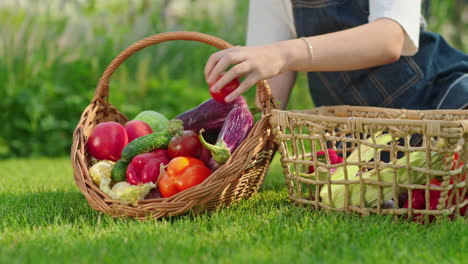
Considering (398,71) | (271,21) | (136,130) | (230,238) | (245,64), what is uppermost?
(271,21)

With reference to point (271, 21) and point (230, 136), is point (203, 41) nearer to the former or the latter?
point (230, 136)

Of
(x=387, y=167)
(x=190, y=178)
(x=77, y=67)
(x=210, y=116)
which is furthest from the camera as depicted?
(x=77, y=67)

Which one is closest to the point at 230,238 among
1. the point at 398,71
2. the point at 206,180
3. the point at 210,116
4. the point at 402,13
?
the point at 206,180

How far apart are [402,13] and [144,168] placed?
48.6 inches

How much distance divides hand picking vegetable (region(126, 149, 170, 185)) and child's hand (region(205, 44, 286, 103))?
0.39m

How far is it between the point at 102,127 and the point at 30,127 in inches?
101

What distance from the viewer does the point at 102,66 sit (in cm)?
508

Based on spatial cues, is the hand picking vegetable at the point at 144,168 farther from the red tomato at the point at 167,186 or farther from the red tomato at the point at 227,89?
the red tomato at the point at 227,89

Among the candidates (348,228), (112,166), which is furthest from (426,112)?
(112,166)

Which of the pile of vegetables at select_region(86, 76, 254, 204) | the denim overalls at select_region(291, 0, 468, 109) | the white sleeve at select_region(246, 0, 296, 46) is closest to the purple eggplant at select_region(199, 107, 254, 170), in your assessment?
the pile of vegetables at select_region(86, 76, 254, 204)

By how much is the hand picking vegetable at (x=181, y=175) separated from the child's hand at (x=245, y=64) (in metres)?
0.30

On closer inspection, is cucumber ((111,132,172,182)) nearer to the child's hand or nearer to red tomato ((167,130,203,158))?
red tomato ((167,130,203,158))

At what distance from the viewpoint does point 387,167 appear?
1796mm

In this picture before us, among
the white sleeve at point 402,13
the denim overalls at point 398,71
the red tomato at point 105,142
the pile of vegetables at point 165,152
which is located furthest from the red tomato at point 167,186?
the denim overalls at point 398,71
